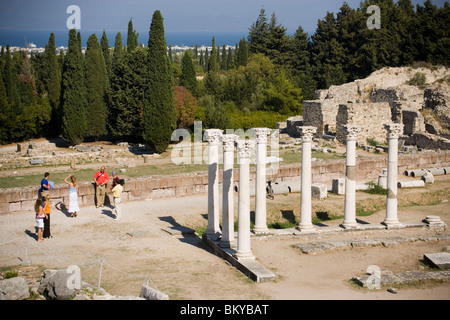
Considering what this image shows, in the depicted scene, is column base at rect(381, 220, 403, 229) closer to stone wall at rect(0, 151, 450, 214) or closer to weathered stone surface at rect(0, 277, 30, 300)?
stone wall at rect(0, 151, 450, 214)

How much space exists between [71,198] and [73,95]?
74.9ft

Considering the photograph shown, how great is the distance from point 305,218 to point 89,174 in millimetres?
13912

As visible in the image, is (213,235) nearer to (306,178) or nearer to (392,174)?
(306,178)

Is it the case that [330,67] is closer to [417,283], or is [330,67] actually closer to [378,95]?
[378,95]

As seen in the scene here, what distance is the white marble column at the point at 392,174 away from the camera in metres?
19.5

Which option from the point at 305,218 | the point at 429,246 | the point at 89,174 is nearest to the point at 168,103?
the point at 89,174

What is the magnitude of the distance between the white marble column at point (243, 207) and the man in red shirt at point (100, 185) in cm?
707

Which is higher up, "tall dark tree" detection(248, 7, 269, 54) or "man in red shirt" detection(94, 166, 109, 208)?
"tall dark tree" detection(248, 7, 269, 54)

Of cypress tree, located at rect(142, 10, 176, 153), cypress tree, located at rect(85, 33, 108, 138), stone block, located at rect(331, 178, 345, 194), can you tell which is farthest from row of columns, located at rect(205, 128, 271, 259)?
cypress tree, located at rect(85, 33, 108, 138)

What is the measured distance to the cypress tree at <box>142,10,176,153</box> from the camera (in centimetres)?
3628

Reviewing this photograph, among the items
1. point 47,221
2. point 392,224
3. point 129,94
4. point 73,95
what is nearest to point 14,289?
point 47,221

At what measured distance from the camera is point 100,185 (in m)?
21.6

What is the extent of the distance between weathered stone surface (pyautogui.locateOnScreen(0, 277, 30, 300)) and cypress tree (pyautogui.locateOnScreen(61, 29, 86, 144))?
2932 centimetres

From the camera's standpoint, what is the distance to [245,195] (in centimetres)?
1605
